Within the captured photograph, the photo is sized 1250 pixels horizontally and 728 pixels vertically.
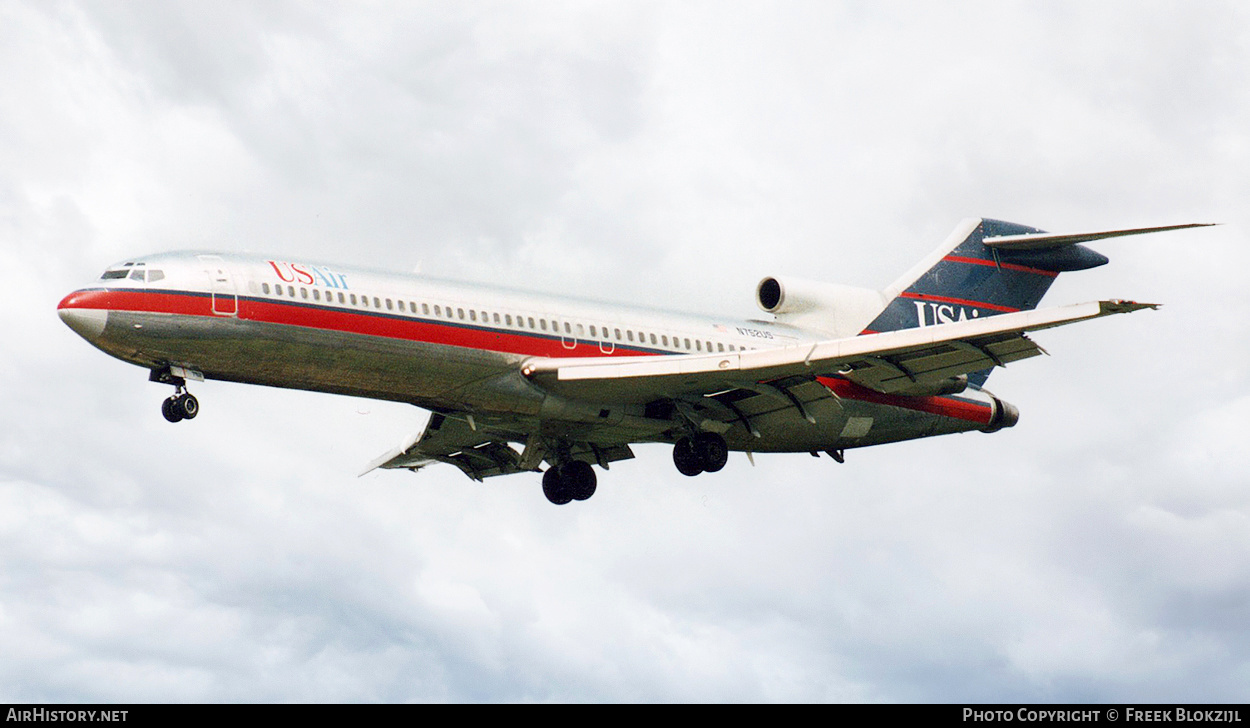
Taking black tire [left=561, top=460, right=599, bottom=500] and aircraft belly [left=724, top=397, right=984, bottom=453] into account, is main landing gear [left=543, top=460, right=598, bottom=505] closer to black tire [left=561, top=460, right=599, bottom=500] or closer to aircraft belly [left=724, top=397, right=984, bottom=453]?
black tire [left=561, top=460, right=599, bottom=500]

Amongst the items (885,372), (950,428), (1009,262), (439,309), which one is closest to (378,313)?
(439,309)

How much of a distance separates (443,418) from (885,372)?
9.70 m

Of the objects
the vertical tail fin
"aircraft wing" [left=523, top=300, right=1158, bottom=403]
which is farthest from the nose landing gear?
the vertical tail fin

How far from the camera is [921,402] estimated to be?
3481 cm

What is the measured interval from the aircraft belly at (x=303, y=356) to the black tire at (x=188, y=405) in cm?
53

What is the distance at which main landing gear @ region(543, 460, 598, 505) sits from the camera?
35469 millimetres

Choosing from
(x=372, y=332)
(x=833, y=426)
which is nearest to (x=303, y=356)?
(x=372, y=332)

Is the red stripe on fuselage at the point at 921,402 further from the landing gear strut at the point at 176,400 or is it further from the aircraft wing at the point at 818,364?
the landing gear strut at the point at 176,400

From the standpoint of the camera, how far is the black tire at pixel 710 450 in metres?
32.7

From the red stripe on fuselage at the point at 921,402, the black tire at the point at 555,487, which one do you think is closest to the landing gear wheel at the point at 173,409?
the black tire at the point at 555,487

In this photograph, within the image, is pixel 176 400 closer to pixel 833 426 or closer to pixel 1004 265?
pixel 833 426

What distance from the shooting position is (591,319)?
1241 inches

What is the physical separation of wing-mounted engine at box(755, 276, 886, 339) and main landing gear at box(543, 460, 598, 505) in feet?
17.9

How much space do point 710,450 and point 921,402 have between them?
5.25 meters
